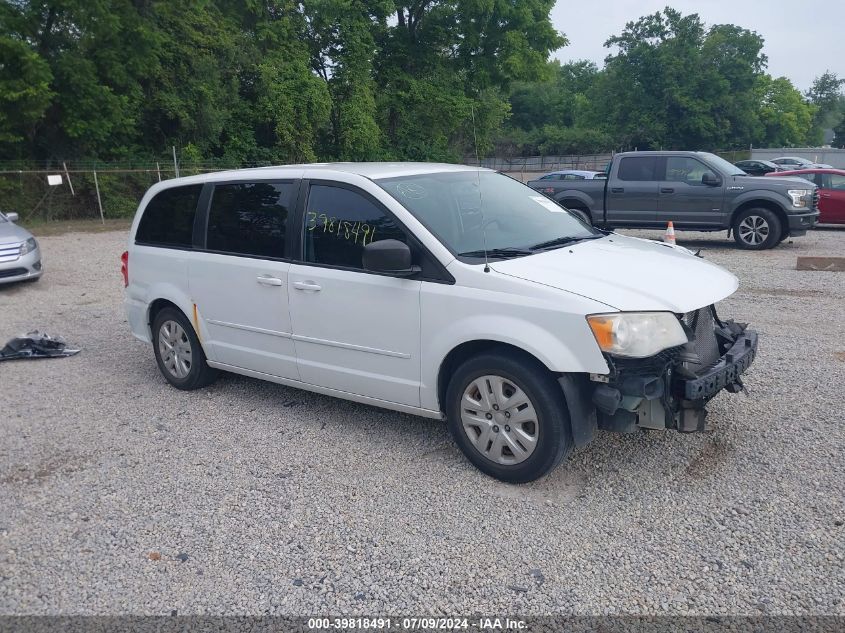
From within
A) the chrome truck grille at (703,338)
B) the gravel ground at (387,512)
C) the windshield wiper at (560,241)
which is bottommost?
the gravel ground at (387,512)

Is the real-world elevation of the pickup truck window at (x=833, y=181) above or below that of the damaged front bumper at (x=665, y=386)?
above

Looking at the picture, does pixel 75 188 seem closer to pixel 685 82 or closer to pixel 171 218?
pixel 171 218

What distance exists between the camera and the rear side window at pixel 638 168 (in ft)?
47.2

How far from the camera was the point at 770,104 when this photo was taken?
71.7 meters

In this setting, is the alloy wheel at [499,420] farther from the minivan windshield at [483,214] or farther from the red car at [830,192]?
the red car at [830,192]

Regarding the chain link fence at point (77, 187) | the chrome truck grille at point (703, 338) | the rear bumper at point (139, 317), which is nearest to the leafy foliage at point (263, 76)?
the chain link fence at point (77, 187)

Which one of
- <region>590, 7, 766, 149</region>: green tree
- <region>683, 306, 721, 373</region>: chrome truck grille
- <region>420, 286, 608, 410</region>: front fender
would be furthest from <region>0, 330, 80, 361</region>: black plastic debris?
<region>590, 7, 766, 149</region>: green tree

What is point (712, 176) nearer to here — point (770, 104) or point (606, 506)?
point (606, 506)

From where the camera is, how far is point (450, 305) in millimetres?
4297

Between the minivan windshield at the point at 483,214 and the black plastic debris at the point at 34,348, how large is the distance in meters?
4.60

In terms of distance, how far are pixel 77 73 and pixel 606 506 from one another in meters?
24.5

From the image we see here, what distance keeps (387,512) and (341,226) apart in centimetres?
195

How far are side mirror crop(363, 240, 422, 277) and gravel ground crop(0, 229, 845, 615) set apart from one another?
1.26 m

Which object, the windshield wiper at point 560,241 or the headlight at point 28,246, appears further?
the headlight at point 28,246
